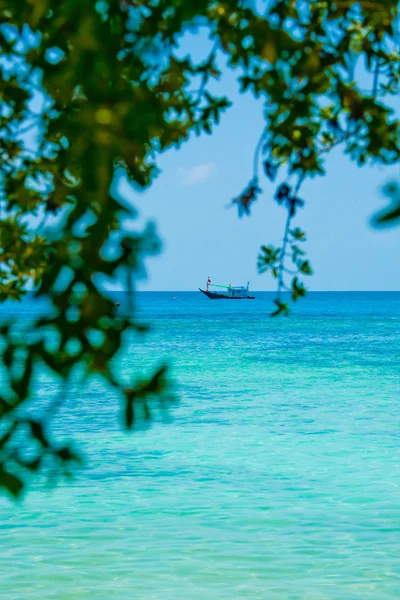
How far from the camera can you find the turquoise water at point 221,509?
9.48 m

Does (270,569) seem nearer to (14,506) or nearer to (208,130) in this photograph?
(14,506)

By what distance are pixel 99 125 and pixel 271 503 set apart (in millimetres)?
11738

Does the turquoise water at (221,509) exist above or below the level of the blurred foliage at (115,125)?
below

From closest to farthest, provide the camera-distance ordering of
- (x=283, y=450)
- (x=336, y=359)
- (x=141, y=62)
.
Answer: (x=141, y=62)
(x=283, y=450)
(x=336, y=359)

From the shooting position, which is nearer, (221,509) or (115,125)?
(115,125)

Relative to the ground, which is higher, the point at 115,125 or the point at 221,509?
the point at 115,125

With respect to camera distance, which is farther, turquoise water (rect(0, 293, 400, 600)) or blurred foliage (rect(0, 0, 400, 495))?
turquoise water (rect(0, 293, 400, 600))

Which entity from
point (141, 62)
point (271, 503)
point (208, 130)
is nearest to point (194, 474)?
point (271, 503)

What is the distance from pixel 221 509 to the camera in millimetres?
12172

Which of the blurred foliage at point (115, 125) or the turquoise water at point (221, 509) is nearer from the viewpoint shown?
the blurred foliage at point (115, 125)

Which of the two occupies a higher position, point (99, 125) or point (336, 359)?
point (99, 125)

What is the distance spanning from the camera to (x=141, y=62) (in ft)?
8.33

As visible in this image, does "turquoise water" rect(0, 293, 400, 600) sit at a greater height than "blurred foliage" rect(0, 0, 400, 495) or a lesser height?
lesser

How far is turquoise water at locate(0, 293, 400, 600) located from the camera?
31.1ft
